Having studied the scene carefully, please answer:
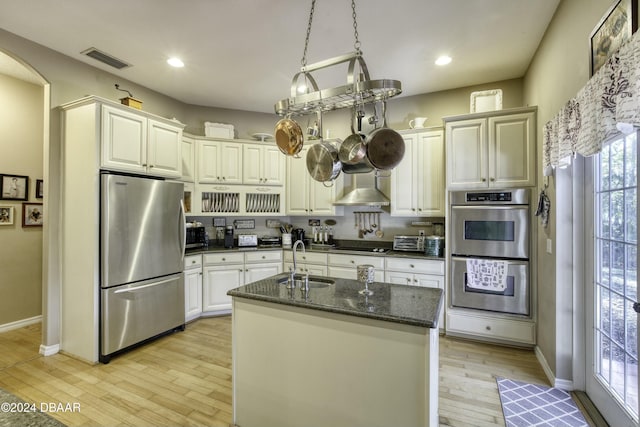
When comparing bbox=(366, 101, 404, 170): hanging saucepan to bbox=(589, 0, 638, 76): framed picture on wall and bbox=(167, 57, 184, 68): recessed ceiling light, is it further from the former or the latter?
bbox=(167, 57, 184, 68): recessed ceiling light

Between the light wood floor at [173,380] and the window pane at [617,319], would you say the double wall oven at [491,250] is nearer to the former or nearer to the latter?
the light wood floor at [173,380]

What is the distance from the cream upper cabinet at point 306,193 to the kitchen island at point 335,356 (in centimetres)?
231

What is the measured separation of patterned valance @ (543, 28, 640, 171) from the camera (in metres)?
1.22

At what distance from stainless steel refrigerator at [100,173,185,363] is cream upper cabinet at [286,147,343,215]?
5.18 ft

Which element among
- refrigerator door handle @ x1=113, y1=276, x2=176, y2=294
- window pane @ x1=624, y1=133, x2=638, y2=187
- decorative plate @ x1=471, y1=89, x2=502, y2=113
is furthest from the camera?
decorative plate @ x1=471, y1=89, x2=502, y2=113

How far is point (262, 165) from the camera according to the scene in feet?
A: 14.6

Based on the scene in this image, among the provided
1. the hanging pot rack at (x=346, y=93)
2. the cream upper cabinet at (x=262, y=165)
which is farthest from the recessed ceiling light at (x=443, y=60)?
the cream upper cabinet at (x=262, y=165)

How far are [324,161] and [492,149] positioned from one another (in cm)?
210

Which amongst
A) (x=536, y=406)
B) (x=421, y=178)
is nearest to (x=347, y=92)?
(x=421, y=178)

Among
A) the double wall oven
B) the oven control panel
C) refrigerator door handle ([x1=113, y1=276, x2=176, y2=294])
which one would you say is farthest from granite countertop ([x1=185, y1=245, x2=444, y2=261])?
the oven control panel

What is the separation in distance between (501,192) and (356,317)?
7.78ft

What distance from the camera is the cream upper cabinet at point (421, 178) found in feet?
12.0

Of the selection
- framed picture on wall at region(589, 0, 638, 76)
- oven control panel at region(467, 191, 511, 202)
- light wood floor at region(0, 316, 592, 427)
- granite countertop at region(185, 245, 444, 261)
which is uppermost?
framed picture on wall at region(589, 0, 638, 76)

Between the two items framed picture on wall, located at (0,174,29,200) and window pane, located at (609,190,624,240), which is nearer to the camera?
window pane, located at (609,190,624,240)
